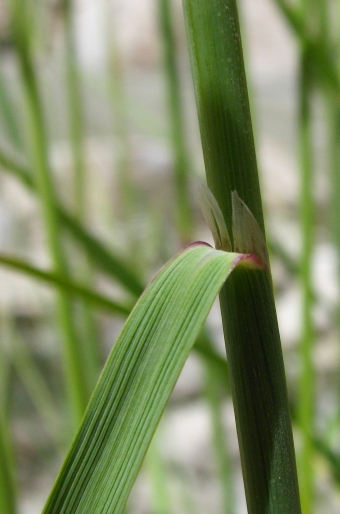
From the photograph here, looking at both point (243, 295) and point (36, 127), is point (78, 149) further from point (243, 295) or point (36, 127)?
Result: point (243, 295)

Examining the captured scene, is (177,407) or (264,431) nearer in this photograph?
(264,431)

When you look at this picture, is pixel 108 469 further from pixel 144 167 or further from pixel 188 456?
pixel 144 167

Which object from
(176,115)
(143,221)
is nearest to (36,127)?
(176,115)

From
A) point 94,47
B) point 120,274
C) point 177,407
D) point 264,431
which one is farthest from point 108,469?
point 94,47

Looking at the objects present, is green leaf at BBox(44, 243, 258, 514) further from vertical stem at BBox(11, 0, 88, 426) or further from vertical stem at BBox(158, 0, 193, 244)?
vertical stem at BBox(158, 0, 193, 244)

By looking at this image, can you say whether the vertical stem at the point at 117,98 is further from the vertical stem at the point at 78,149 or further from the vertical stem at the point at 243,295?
the vertical stem at the point at 243,295

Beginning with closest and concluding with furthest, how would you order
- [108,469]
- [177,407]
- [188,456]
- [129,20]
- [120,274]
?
[108,469] → [120,274] → [188,456] → [177,407] → [129,20]

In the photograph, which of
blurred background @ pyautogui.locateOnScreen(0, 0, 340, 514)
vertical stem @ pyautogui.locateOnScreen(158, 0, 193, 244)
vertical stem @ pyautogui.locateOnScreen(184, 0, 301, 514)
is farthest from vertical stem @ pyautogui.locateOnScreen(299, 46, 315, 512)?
vertical stem @ pyautogui.locateOnScreen(184, 0, 301, 514)
